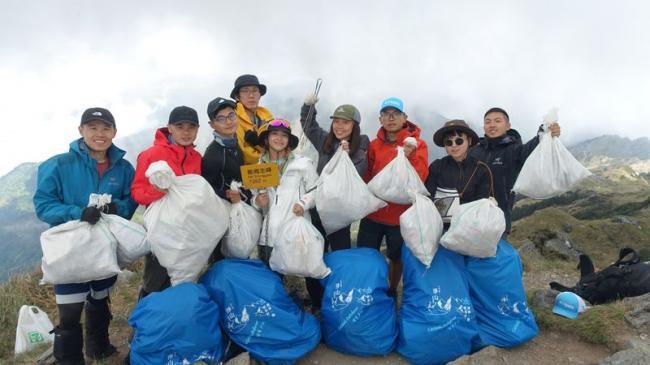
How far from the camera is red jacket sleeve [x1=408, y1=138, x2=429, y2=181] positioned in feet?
13.2

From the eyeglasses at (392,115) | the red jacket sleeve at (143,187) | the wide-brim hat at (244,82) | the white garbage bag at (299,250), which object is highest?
the wide-brim hat at (244,82)

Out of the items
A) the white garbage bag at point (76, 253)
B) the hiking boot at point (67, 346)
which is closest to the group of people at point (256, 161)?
the hiking boot at point (67, 346)

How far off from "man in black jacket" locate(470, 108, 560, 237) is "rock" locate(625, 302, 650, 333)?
1421 millimetres

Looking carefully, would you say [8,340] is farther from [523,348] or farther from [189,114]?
[523,348]

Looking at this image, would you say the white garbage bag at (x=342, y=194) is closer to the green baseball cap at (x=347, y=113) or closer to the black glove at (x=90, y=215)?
the green baseball cap at (x=347, y=113)

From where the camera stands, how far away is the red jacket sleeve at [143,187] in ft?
10.9

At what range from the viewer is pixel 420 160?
4031mm

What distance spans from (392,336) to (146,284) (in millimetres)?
2543

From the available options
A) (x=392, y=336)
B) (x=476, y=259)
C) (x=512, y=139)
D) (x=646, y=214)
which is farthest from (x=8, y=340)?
(x=646, y=214)

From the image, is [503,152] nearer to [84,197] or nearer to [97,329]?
[84,197]

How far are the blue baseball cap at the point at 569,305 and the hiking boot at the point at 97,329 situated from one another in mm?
4795

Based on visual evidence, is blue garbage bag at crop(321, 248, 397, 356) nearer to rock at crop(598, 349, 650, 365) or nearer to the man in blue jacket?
rock at crop(598, 349, 650, 365)

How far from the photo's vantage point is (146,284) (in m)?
3.88

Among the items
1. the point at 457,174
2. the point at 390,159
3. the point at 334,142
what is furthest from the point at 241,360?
the point at 457,174
